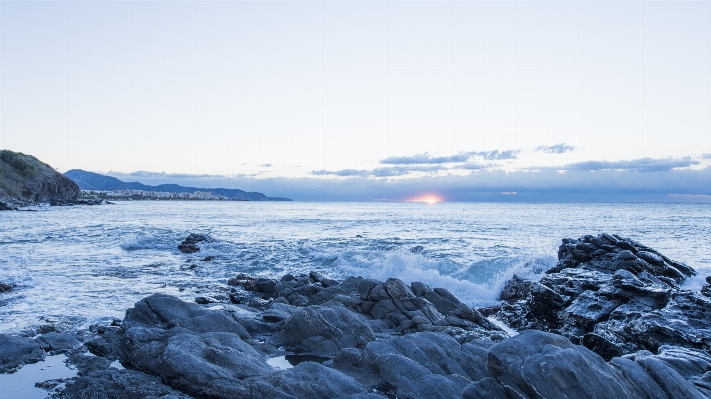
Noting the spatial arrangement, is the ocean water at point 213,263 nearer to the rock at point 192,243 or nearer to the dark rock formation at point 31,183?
the rock at point 192,243

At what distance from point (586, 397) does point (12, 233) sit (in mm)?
49312

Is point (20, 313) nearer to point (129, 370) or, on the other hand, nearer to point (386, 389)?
point (129, 370)

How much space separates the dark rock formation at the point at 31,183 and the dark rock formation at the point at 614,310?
116 meters

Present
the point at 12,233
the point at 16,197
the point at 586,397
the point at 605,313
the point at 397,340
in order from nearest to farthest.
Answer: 1. the point at 586,397
2. the point at 397,340
3. the point at 605,313
4. the point at 12,233
5. the point at 16,197

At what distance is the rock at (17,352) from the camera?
31.6 ft

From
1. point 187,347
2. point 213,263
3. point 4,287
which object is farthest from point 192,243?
point 187,347

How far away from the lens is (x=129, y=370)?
9.45 metres

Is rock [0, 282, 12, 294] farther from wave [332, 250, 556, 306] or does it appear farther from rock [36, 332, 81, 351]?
wave [332, 250, 556, 306]

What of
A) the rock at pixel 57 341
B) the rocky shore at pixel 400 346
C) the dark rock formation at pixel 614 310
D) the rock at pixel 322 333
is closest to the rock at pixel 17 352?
the rocky shore at pixel 400 346

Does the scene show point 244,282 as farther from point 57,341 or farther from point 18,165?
point 18,165

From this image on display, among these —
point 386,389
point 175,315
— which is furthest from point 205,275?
point 386,389

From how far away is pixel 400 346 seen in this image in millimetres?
10031

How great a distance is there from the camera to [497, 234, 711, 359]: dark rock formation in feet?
36.6

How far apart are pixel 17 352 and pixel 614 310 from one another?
15.4 metres
